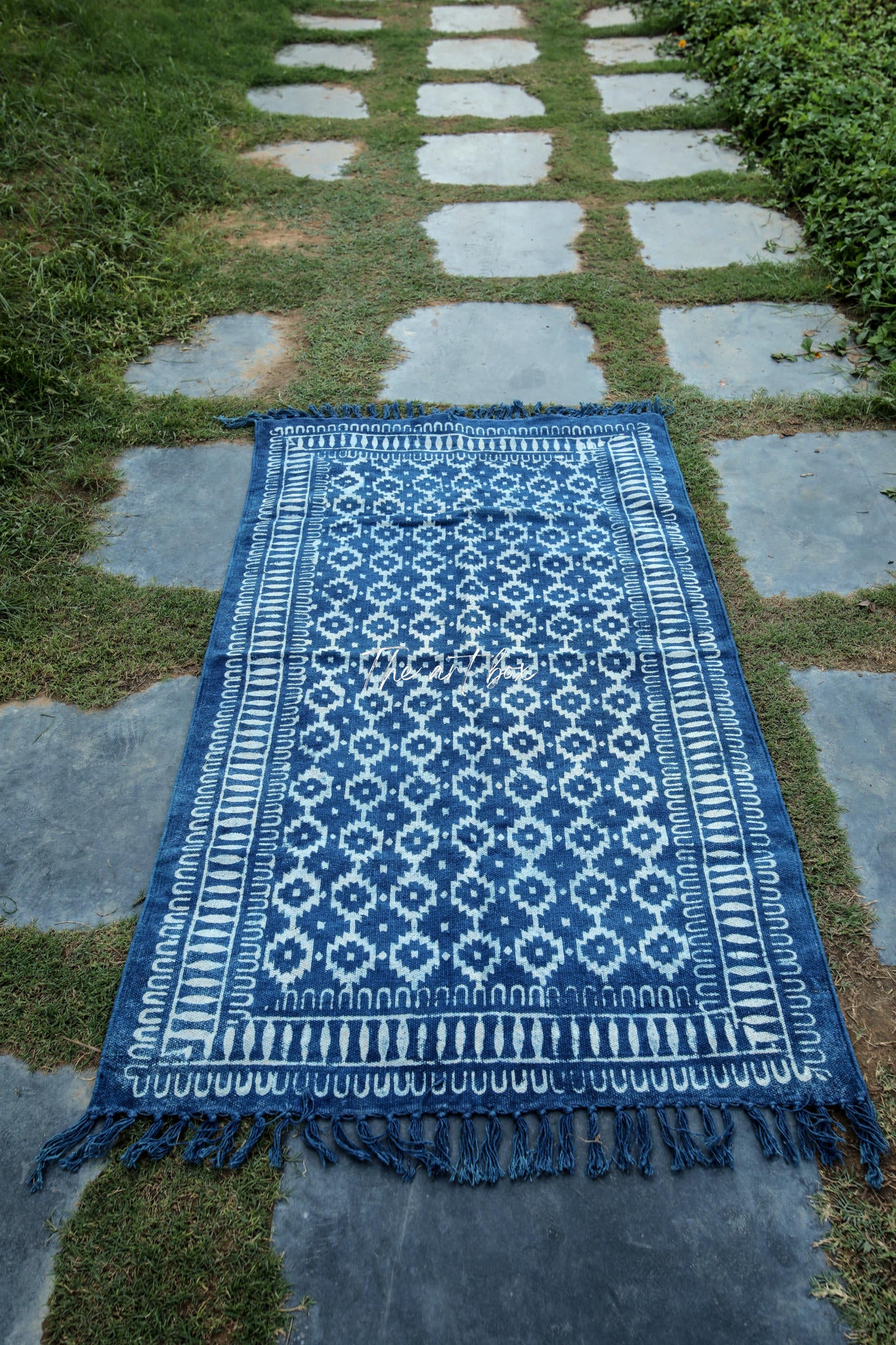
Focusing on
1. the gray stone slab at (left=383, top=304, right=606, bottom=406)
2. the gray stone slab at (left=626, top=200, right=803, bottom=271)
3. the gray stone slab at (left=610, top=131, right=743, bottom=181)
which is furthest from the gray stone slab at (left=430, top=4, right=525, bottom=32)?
the gray stone slab at (left=383, top=304, right=606, bottom=406)

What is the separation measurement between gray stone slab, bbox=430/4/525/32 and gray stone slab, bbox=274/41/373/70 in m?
0.56

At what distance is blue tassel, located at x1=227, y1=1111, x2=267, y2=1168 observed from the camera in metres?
1.54

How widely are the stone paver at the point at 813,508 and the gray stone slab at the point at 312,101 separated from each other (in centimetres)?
301

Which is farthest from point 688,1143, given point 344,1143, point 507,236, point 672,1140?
point 507,236

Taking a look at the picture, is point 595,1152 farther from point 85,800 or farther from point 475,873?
point 85,800

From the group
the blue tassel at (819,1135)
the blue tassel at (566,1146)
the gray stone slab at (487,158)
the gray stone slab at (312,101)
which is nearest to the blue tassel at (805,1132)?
the blue tassel at (819,1135)

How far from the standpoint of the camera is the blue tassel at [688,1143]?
5.08 ft

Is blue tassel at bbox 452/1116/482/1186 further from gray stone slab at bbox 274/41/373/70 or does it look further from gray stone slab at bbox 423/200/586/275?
gray stone slab at bbox 274/41/373/70

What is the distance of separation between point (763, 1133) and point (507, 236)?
3406mm

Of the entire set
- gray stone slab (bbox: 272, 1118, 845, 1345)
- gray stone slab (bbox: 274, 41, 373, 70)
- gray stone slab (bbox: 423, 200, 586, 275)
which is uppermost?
gray stone slab (bbox: 274, 41, 373, 70)

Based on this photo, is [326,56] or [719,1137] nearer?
[719,1137]

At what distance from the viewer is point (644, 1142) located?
1569 mm

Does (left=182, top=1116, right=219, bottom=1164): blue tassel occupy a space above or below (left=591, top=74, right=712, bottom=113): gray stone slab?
below

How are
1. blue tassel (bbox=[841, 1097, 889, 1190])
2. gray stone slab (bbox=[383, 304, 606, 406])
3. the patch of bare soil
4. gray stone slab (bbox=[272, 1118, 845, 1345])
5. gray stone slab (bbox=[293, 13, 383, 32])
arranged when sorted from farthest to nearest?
gray stone slab (bbox=[293, 13, 383, 32]), the patch of bare soil, gray stone slab (bbox=[383, 304, 606, 406]), blue tassel (bbox=[841, 1097, 889, 1190]), gray stone slab (bbox=[272, 1118, 845, 1345])
